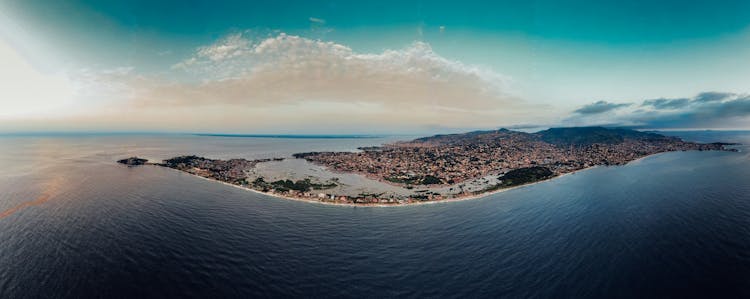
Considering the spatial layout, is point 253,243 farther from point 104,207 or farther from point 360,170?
point 360,170

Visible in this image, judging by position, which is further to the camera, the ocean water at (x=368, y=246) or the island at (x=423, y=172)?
the island at (x=423, y=172)

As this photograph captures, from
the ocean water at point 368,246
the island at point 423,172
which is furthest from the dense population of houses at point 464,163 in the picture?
the ocean water at point 368,246

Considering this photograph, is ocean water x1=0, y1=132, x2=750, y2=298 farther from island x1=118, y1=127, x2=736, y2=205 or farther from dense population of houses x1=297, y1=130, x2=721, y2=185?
dense population of houses x1=297, y1=130, x2=721, y2=185

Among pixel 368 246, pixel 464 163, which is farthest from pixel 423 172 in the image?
pixel 368 246

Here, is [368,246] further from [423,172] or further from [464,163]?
[464,163]

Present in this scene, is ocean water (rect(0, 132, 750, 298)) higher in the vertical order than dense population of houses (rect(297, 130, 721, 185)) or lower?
lower

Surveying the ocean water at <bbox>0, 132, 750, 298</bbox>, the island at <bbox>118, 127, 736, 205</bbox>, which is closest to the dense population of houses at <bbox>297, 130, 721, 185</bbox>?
the island at <bbox>118, 127, 736, 205</bbox>

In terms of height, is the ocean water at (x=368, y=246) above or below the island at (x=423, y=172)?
below

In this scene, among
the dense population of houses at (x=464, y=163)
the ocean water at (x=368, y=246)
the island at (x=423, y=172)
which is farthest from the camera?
the dense population of houses at (x=464, y=163)

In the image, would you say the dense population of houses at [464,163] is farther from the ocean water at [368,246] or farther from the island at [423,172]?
the ocean water at [368,246]
